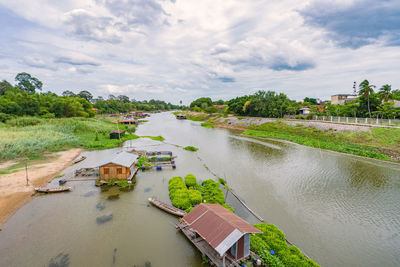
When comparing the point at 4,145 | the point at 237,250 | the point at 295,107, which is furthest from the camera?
the point at 295,107

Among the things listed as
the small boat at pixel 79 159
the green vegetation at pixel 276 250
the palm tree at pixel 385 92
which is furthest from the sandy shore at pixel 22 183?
the palm tree at pixel 385 92

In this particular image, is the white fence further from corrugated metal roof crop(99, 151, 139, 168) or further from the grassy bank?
the grassy bank

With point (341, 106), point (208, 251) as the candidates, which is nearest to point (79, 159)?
point (208, 251)

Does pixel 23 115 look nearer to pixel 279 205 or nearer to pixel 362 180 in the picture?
pixel 279 205

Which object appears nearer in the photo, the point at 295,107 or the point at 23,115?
the point at 23,115

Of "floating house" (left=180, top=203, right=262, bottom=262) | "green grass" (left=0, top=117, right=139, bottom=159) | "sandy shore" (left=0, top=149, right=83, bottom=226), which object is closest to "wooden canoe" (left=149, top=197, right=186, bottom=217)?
"floating house" (left=180, top=203, right=262, bottom=262)

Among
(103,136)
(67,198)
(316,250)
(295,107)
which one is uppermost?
(295,107)

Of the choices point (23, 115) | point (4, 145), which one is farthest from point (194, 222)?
point (23, 115)
